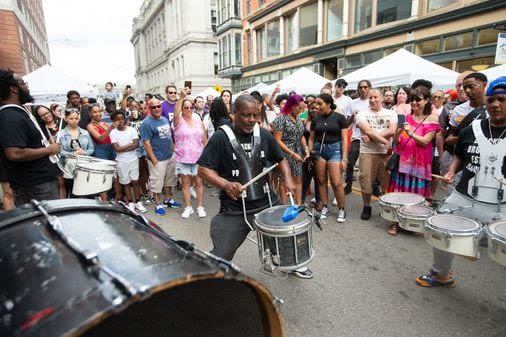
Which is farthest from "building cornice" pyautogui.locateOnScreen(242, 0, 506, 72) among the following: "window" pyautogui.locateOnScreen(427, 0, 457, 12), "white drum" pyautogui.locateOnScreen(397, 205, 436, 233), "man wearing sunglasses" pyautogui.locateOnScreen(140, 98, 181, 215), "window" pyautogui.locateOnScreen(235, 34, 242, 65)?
"man wearing sunglasses" pyautogui.locateOnScreen(140, 98, 181, 215)

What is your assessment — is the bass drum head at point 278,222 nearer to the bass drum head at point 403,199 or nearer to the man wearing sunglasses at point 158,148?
the bass drum head at point 403,199

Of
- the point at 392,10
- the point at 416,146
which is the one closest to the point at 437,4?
the point at 392,10

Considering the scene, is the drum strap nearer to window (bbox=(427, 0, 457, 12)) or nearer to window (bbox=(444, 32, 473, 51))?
window (bbox=(444, 32, 473, 51))

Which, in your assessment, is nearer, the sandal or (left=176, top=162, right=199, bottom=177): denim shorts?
the sandal

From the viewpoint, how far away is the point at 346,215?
536cm

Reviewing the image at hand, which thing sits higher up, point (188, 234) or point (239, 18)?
point (239, 18)

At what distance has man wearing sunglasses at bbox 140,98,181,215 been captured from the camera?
18.5 feet

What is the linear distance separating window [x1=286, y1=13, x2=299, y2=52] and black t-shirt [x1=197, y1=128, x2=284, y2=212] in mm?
22192

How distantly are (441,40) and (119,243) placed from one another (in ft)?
50.9

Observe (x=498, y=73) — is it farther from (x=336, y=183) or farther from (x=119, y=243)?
(x=119, y=243)

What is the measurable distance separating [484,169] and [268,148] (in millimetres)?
1921

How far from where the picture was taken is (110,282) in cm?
121

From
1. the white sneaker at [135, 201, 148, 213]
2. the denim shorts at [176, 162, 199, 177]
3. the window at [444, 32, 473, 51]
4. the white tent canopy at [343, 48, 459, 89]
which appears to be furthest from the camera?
the window at [444, 32, 473, 51]

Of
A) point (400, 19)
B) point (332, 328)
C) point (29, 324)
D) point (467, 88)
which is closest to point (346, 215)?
point (467, 88)
